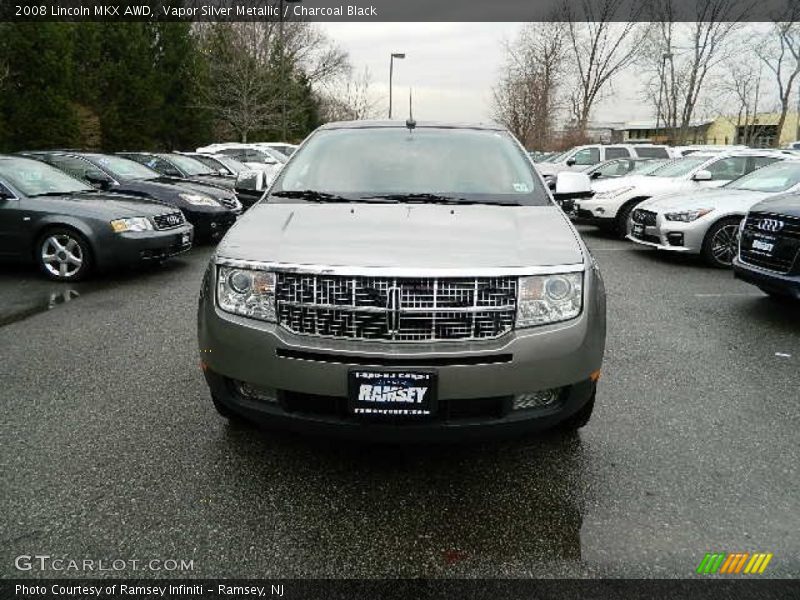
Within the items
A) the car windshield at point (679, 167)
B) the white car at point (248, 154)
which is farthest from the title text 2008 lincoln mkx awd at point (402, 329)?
the white car at point (248, 154)

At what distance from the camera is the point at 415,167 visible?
379 cm

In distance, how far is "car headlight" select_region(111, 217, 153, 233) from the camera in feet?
23.3

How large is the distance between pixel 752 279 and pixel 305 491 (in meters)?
4.95

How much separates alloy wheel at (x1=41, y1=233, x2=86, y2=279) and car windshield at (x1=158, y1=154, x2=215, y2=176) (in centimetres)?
568

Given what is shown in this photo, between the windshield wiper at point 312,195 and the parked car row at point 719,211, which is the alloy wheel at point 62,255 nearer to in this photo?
the windshield wiper at point 312,195

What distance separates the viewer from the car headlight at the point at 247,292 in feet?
8.66

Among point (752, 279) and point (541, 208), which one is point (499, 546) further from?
point (752, 279)

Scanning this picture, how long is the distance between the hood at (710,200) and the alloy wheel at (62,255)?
7771 millimetres

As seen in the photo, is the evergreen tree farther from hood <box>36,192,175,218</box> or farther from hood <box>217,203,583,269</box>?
hood <box>217,203,583,269</box>

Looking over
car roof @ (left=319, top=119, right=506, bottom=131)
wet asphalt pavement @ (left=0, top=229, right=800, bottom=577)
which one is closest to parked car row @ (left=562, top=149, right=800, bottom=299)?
wet asphalt pavement @ (left=0, top=229, right=800, bottom=577)

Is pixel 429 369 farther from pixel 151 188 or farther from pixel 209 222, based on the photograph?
pixel 151 188

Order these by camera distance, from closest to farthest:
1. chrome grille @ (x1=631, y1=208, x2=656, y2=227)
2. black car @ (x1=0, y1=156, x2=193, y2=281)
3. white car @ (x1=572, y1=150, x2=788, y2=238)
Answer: black car @ (x1=0, y1=156, x2=193, y2=281)
chrome grille @ (x1=631, y1=208, x2=656, y2=227)
white car @ (x1=572, y1=150, x2=788, y2=238)

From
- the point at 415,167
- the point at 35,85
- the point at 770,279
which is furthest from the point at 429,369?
the point at 35,85

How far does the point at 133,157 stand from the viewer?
12.9 meters
